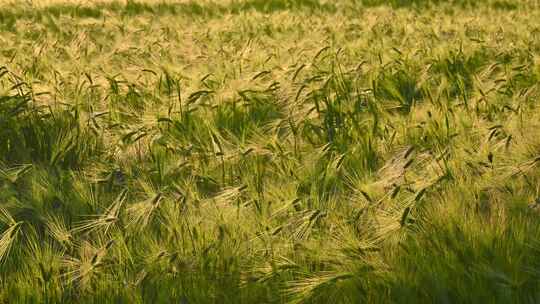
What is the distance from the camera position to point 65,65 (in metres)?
4.18

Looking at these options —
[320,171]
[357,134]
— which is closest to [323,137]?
[357,134]

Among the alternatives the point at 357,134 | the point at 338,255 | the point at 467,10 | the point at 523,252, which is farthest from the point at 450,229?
the point at 467,10

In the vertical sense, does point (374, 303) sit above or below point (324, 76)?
below

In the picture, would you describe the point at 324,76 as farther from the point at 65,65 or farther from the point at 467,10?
the point at 467,10

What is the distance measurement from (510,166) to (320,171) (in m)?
0.65

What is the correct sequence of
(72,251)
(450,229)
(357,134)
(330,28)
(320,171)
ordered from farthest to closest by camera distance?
(330,28)
(357,134)
(320,171)
(72,251)
(450,229)

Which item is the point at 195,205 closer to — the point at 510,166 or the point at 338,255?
the point at 338,255

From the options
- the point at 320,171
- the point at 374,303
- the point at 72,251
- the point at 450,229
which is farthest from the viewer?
the point at 320,171

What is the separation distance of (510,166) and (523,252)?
455mm

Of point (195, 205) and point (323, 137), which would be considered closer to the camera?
point (195, 205)

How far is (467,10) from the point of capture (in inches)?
370

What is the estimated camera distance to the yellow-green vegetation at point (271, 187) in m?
1.54

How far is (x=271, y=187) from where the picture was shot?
2016 millimetres

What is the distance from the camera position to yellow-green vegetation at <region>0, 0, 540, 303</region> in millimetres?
1539
